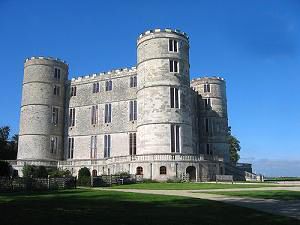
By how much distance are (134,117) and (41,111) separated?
14.6 metres

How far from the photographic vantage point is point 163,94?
45.7 metres

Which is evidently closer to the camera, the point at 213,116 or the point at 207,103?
the point at 213,116

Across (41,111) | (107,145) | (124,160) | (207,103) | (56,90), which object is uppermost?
(56,90)

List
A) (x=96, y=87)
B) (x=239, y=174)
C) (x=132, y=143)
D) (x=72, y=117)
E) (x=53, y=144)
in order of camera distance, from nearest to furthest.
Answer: (x=132, y=143), (x=239, y=174), (x=53, y=144), (x=96, y=87), (x=72, y=117)

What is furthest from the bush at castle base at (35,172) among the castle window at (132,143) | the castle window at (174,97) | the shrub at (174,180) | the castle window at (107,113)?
the castle window at (174,97)

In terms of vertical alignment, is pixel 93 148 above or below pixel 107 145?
below

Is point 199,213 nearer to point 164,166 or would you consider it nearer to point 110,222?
point 110,222

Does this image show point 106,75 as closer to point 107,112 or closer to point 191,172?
point 107,112

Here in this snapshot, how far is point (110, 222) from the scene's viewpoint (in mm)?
10945

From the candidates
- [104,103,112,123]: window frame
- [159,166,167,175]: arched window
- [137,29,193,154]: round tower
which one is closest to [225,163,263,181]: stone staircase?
[137,29,193,154]: round tower

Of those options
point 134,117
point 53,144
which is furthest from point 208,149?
point 53,144

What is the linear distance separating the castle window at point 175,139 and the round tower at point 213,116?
537 inches

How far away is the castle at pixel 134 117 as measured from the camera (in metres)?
44.6

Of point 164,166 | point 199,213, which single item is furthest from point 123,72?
point 199,213
